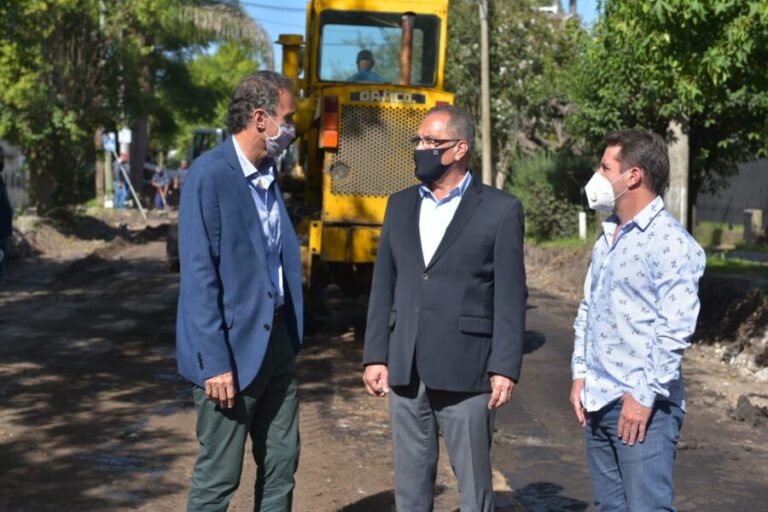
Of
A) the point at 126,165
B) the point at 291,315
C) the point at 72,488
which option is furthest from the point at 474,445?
the point at 126,165

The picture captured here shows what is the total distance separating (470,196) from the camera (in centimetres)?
535

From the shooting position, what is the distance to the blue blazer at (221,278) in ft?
16.9

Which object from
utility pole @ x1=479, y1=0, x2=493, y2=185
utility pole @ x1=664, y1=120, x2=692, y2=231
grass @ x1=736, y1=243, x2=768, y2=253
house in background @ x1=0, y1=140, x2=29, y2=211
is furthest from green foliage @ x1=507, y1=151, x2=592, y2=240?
house in background @ x1=0, y1=140, x2=29, y2=211

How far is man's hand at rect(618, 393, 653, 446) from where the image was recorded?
4738 millimetres

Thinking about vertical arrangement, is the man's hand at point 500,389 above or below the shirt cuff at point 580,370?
below

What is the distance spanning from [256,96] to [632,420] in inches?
76.9

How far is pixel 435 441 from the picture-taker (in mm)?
5379

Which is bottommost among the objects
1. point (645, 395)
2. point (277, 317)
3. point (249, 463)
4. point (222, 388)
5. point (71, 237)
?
point (71, 237)

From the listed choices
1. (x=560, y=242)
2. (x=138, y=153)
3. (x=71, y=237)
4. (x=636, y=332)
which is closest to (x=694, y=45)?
(x=636, y=332)

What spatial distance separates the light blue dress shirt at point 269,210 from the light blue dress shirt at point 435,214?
594 mm

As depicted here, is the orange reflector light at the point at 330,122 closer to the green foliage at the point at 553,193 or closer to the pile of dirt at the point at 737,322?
the pile of dirt at the point at 737,322

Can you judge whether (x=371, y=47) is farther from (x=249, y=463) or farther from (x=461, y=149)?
(x=461, y=149)

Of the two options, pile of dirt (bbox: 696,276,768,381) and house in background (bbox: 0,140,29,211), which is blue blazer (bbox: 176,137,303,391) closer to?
pile of dirt (bbox: 696,276,768,381)

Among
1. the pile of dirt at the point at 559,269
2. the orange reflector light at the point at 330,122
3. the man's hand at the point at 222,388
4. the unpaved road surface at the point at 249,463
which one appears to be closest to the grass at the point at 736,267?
the pile of dirt at the point at 559,269
